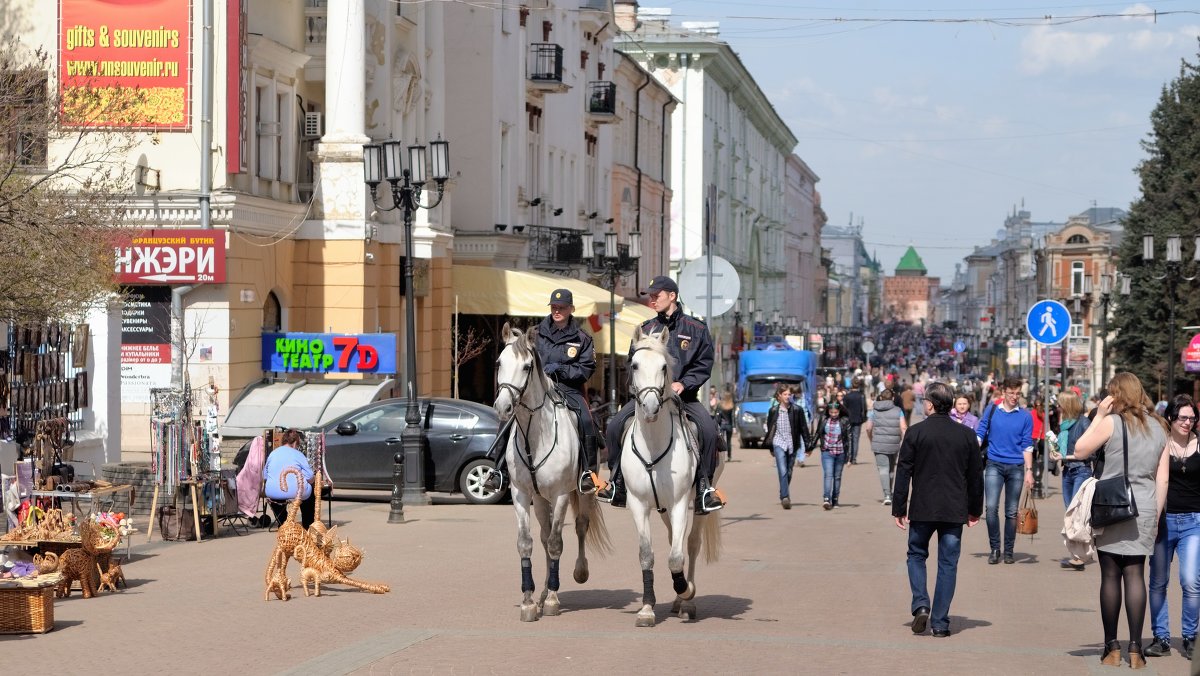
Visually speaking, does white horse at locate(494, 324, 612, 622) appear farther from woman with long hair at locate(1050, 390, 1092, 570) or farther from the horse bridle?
woman with long hair at locate(1050, 390, 1092, 570)

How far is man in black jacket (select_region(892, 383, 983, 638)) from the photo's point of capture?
11781 millimetres

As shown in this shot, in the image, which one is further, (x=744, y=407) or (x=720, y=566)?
(x=744, y=407)

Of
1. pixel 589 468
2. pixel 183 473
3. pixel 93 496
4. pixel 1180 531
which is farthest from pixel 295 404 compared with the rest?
pixel 1180 531

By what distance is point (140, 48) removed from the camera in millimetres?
28031

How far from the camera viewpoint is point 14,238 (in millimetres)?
19391

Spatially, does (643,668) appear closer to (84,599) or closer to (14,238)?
(84,599)

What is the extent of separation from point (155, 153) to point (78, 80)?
166 centimetres

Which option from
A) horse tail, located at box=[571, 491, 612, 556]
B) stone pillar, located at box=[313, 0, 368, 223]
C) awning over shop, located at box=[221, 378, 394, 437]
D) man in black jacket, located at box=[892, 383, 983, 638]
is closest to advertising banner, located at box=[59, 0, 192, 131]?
stone pillar, located at box=[313, 0, 368, 223]

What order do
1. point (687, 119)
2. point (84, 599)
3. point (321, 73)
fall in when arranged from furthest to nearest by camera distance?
point (687, 119) < point (321, 73) < point (84, 599)

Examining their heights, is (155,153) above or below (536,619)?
above


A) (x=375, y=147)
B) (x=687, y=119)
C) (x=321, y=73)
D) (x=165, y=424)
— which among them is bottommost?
(x=165, y=424)

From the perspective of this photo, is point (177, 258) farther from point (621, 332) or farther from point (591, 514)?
point (621, 332)

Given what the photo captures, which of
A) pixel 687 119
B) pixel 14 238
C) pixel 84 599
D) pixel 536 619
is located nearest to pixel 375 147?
pixel 14 238

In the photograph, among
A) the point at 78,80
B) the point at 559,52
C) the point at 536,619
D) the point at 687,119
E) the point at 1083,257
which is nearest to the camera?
the point at 536,619
